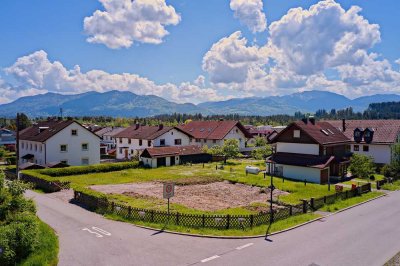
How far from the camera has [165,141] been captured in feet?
217

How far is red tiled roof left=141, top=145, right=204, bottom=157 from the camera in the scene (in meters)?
56.1

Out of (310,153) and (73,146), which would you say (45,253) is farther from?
(73,146)

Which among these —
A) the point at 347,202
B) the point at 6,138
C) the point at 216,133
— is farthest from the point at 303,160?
the point at 6,138

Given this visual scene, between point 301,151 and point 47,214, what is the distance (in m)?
33.9

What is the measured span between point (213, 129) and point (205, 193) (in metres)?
41.9

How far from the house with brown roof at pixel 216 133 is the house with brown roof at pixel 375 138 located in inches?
966

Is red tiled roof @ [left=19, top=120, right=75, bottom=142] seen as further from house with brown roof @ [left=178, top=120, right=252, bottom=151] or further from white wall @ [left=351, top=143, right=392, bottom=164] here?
white wall @ [left=351, top=143, right=392, bottom=164]

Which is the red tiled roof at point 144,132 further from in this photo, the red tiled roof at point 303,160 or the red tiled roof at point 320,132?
the red tiled roof at point 303,160

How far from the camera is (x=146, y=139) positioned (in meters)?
65.2

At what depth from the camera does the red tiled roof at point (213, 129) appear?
2890 inches

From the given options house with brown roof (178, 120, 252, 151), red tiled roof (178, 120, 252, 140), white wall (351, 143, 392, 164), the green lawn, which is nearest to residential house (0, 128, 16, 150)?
red tiled roof (178, 120, 252, 140)

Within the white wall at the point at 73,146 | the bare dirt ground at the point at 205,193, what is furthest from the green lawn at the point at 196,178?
the white wall at the point at 73,146

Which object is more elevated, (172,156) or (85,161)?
(172,156)

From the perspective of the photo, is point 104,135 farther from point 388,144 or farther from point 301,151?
point 388,144
